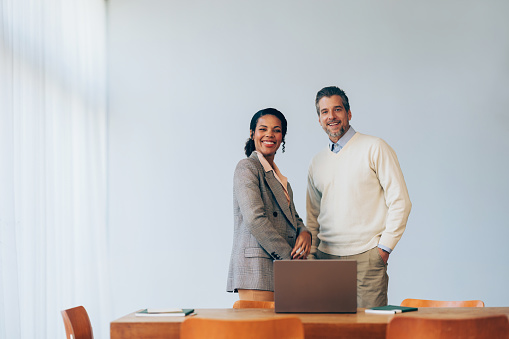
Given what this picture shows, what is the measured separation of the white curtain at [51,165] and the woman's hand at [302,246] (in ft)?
5.11

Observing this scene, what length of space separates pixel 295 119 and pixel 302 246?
202 centimetres

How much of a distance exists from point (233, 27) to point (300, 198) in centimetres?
166

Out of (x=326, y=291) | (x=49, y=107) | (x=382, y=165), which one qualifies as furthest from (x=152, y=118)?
(x=326, y=291)

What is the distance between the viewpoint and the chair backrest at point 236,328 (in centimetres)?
167

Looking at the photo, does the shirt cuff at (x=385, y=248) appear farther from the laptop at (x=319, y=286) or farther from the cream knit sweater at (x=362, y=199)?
the laptop at (x=319, y=286)

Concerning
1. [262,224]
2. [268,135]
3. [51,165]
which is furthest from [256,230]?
[51,165]

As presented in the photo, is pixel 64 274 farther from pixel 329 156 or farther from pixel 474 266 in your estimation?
pixel 474 266

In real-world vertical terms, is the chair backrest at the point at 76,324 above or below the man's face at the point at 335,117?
below

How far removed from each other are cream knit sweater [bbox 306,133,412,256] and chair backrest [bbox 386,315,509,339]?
1356mm

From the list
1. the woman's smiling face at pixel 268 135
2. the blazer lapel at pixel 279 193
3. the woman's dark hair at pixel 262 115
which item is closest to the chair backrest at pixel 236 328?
the blazer lapel at pixel 279 193

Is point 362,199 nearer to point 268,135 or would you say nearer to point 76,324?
point 268,135

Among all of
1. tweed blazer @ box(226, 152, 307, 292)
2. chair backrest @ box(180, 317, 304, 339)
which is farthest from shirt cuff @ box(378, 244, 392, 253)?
chair backrest @ box(180, 317, 304, 339)

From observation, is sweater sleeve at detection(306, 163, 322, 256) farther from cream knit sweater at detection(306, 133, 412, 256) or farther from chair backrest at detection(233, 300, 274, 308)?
chair backrest at detection(233, 300, 274, 308)

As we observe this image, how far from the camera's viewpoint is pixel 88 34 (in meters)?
4.61
